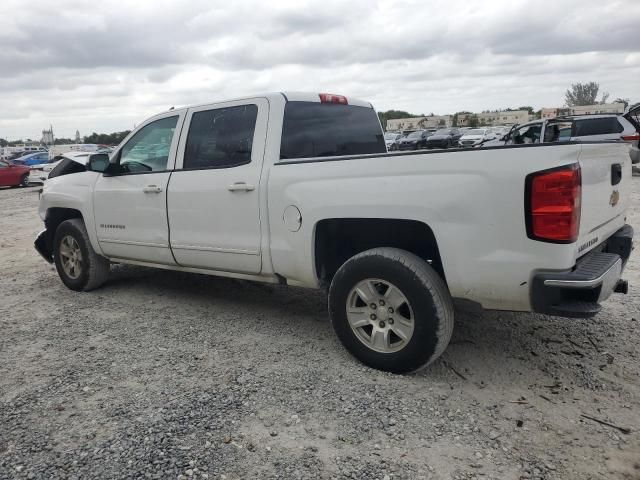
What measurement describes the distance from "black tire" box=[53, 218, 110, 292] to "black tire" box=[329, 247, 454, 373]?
10.6 ft

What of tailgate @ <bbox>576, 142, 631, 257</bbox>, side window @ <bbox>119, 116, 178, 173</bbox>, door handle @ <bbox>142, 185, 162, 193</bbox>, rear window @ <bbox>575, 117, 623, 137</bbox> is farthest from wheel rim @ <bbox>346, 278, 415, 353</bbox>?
rear window @ <bbox>575, 117, 623, 137</bbox>

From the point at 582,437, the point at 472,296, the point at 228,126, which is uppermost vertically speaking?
the point at 228,126

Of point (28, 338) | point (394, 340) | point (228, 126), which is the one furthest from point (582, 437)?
point (28, 338)

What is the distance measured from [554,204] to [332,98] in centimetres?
244

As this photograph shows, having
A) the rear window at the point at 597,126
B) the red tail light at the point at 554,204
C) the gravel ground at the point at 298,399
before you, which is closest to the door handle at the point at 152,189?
the gravel ground at the point at 298,399

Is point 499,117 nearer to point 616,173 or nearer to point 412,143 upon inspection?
point 412,143

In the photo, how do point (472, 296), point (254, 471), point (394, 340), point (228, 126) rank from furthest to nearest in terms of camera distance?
point (228, 126)
point (394, 340)
point (472, 296)
point (254, 471)

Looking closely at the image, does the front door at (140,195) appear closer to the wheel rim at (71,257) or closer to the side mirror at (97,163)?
the side mirror at (97,163)

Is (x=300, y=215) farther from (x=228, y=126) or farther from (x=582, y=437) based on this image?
(x=582, y=437)

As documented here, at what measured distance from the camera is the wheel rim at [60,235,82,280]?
224 inches

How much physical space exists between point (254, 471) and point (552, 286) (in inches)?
71.3

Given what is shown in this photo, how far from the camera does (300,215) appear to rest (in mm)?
3758

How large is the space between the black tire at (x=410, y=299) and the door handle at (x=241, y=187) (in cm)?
103

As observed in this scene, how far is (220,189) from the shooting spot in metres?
4.25
